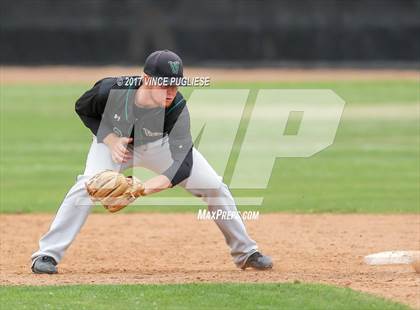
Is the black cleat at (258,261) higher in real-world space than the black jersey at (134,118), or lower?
lower

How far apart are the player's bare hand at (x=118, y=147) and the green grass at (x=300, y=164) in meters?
4.98

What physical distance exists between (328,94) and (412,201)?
603 inches

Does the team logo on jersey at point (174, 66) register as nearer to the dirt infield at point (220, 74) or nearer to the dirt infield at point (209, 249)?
the dirt infield at point (209, 249)

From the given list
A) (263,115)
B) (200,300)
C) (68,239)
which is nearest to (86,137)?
(263,115)

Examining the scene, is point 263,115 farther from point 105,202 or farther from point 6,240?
point 105,202

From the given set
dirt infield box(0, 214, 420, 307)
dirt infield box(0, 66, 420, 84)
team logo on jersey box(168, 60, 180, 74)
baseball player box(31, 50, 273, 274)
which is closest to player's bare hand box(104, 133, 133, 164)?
baseball player box(31, 50, 273, 274)

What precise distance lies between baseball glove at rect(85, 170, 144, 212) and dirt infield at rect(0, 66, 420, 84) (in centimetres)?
2224

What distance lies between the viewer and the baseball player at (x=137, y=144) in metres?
7.97

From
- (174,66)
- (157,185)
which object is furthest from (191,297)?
(174,66)

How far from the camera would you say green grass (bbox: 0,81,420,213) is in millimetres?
13680

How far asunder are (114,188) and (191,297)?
119 cm

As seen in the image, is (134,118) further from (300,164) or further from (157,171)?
(300,164)

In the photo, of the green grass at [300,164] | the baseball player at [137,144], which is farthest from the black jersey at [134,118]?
the green grass at [300,164]

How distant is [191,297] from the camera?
7.12 metres
